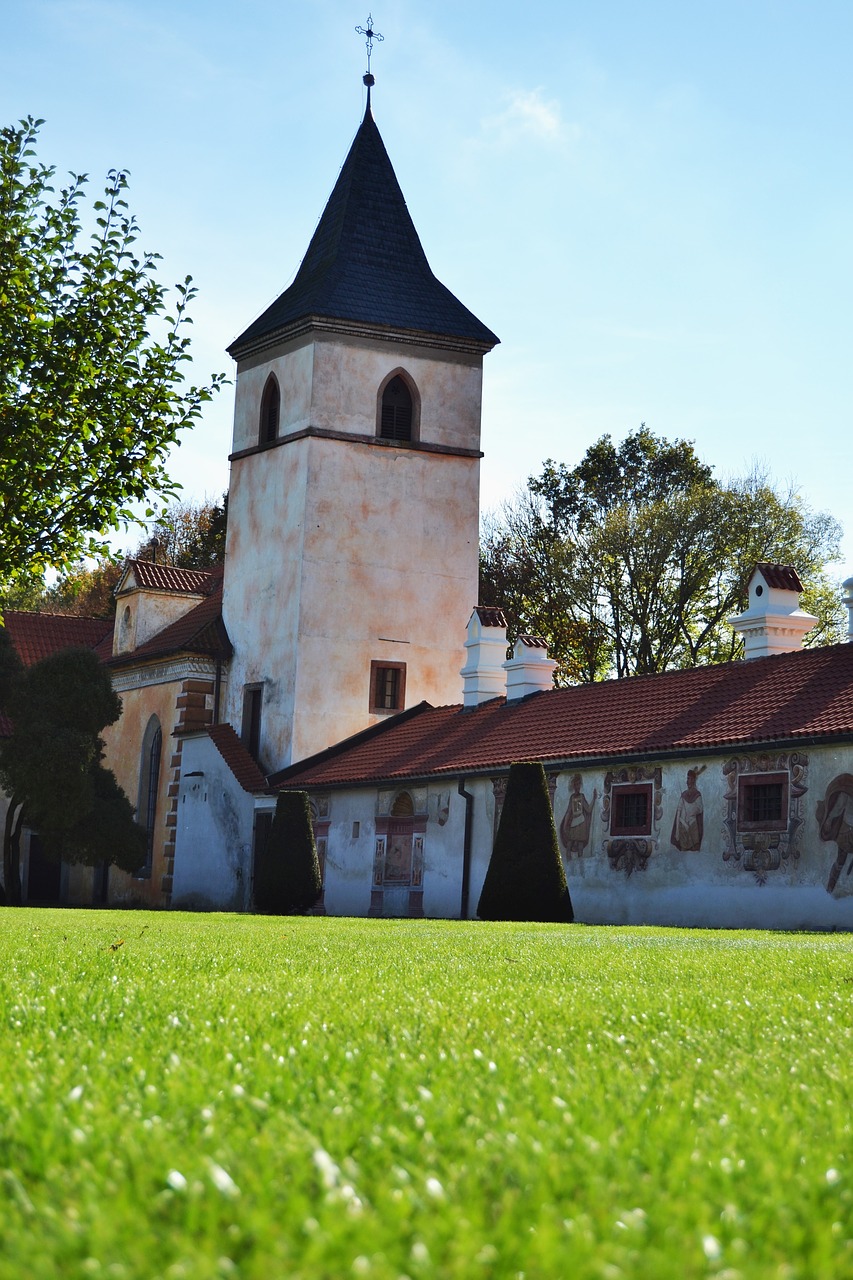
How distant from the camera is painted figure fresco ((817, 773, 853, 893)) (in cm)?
2450

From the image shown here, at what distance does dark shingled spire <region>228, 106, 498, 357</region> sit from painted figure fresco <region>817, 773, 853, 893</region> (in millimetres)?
24576

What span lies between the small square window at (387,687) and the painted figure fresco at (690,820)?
1773cm

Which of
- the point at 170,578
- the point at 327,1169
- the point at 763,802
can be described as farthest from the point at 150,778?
the point at 327,1169

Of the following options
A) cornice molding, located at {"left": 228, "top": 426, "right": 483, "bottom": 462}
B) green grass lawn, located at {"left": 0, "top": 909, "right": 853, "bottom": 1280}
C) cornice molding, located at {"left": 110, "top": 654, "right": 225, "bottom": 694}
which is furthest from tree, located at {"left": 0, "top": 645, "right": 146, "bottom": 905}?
green grass lawn, located at {"left": 0, "top": 909, "right": 853, "bottom": 1280}

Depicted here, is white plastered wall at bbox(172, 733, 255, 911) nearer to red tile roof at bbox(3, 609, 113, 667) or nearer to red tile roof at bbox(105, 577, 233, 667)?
red tile roof at bbox(105, 577, 233, 667)

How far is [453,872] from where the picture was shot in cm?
3331

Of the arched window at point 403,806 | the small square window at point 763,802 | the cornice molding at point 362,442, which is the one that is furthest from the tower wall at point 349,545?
the small square window at point 763,802

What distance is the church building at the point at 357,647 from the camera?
109 feet

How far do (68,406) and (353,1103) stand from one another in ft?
48.6

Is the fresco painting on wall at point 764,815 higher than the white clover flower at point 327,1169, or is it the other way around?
the fresco painting on wall at point 764,815

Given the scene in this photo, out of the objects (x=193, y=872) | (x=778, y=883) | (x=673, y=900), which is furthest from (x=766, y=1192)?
(x=193, y=872)

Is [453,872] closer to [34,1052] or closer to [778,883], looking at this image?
[778,883]

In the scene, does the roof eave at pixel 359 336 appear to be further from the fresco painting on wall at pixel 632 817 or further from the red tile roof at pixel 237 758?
the fresco painting on wall at pixel 632 817

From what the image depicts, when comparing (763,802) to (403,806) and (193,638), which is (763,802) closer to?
(403,806)
